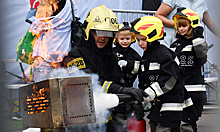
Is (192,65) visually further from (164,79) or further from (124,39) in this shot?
(124,39)

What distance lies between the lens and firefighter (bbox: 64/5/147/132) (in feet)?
9.09

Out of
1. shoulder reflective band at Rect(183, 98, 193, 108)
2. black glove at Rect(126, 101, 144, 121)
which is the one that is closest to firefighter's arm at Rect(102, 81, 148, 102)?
black glove at Rect(126, 101, 144, 121)

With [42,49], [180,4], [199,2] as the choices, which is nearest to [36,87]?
[42,49]

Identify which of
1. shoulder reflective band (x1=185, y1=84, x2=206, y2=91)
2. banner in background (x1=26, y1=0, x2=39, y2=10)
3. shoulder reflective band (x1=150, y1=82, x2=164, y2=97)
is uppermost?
banner in background (x1=26, y1=0, x2=39, y2=10)

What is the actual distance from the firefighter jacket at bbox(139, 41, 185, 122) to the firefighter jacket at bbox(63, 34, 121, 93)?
439mm

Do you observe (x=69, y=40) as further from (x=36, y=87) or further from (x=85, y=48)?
(x=36, y=87)

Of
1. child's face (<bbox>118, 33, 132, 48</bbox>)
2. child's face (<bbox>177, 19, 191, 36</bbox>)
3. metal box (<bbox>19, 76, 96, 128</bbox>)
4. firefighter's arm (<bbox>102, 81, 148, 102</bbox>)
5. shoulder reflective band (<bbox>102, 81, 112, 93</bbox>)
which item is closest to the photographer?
metal box (<bbox>19, 76, 96, 128</bbox>)

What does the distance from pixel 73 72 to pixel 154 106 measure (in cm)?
106

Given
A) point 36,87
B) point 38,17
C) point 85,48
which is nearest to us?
point 36,87

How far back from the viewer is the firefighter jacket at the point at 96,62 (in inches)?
108

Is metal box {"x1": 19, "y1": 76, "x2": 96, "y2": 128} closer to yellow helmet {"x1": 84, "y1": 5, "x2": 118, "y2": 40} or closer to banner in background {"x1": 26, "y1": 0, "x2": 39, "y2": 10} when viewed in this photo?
yellow helmet {"x1": 84, "y1": 5, "x2": 118, "y2": 40}

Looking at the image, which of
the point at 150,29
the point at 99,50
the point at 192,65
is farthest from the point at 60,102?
the point at 192,65

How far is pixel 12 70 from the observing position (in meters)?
5.49

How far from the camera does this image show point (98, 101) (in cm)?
207
